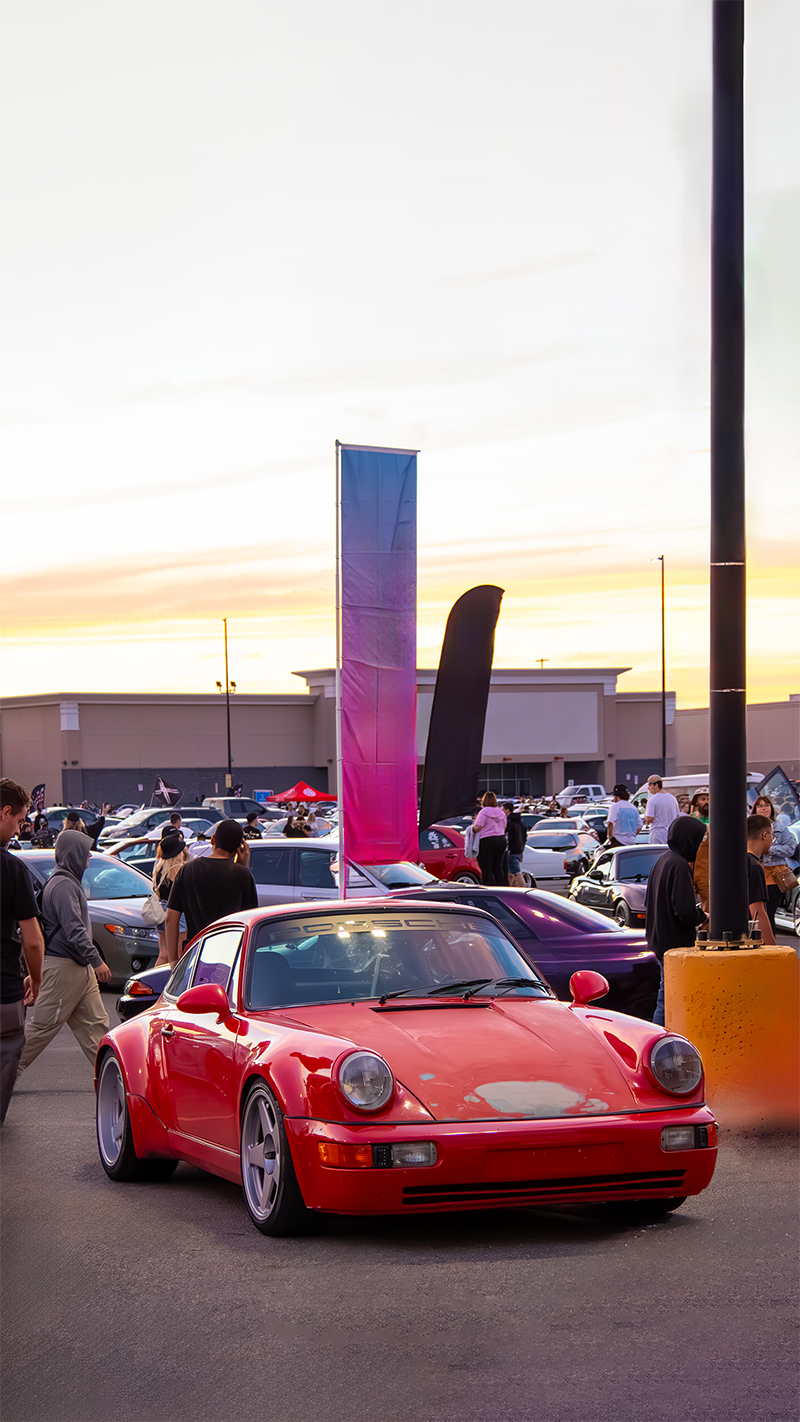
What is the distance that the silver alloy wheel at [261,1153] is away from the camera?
623 cm

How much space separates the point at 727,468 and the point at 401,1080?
426cm

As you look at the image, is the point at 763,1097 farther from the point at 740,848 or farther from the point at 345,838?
the point at 345,838

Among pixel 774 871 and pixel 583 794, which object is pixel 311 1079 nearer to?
pixel 774 871

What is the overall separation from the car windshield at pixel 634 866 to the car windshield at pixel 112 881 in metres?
5.82

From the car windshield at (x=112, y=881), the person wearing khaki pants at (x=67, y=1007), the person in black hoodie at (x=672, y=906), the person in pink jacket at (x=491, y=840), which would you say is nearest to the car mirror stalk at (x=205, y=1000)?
the person wearing khaki pants at (x=67, y=1007)

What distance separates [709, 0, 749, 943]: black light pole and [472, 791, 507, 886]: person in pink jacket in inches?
610

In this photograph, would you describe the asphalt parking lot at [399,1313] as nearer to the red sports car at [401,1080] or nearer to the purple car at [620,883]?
A: the red sports car at [401,1080]

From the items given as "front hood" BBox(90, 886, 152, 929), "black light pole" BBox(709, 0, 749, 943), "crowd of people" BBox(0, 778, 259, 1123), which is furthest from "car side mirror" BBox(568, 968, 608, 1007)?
"front hood" BBox(90, 886, 152, 929)

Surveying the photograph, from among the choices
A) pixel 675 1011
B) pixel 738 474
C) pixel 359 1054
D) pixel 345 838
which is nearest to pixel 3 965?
pixel 359 1054

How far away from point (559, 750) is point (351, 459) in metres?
74.7

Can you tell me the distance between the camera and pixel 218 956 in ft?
24.8

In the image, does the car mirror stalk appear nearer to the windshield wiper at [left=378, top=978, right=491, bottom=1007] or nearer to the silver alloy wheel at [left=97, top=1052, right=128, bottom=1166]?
the windshield wiper at [left=378, top=978, right=491, bottom=1007]

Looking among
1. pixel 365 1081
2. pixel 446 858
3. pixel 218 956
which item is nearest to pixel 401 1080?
pixel 365 1081

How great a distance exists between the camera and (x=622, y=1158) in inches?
239
